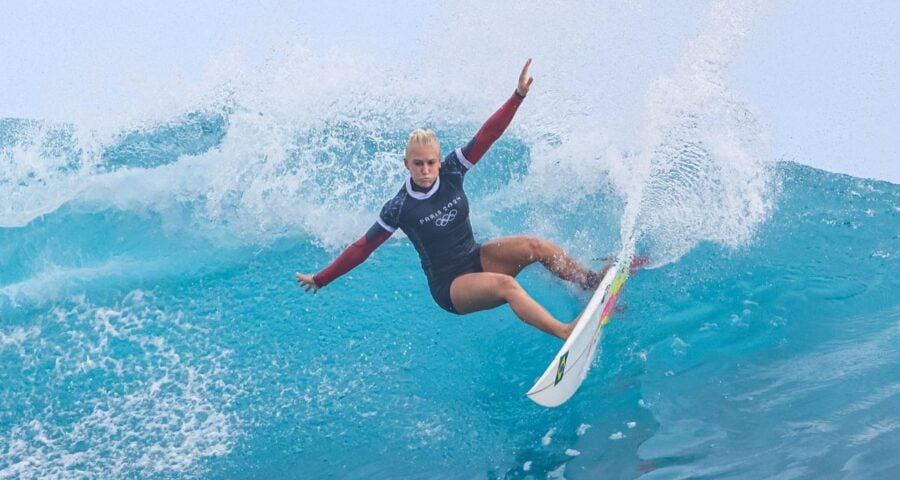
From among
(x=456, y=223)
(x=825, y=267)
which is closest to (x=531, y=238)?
(x=456, y=223)

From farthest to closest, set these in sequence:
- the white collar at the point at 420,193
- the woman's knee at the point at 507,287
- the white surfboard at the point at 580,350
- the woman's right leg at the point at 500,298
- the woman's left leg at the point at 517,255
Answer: the woman's left leg at the point at 517,255 → the white collar at the point at 420,193 → the woman's knee at the point at 507,287 → the woman's right leg at the point at 500,298 → the white surfboard at the point at 580,350

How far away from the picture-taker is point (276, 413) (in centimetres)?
511

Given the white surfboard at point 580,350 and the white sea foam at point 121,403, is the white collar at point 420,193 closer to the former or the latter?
the white surfboard at point 580,350

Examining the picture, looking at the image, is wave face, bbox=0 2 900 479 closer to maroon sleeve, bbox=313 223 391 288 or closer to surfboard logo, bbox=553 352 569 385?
surfboard logo, bbox=553 352 569 385

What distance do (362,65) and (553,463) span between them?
4.98 meters

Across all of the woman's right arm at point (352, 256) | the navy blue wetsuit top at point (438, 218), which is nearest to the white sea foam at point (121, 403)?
the woman's right arm at point (352, 256)

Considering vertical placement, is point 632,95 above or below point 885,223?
above

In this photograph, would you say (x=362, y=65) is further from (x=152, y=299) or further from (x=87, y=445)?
(x=87, y=445)

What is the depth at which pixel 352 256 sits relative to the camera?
4801 mm

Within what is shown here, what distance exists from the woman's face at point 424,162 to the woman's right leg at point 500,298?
601 mm

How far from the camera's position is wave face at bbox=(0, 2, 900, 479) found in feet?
15.3

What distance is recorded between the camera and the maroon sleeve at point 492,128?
15.7ft

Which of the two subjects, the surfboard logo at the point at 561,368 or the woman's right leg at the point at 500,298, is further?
the woman's right leg at the point at 500,298

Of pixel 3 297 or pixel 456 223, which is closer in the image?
pixel 456 223
